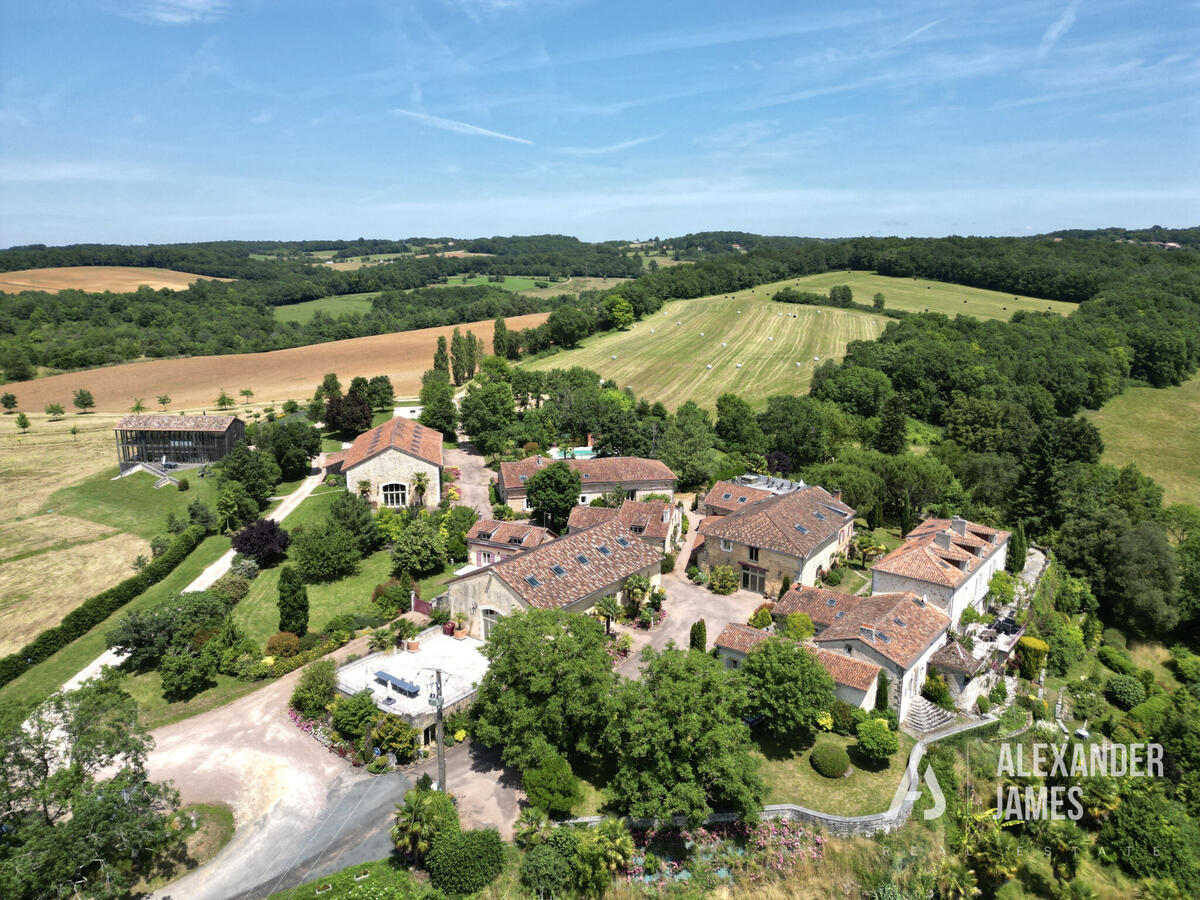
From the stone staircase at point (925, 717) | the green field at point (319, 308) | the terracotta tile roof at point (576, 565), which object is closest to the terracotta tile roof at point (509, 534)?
the terracotta tile roof at point (576, 565)

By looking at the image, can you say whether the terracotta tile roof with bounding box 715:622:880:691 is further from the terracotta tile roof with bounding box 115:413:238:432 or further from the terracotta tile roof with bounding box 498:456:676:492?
the terracotta tile roof with bounding box 115:413:238:432

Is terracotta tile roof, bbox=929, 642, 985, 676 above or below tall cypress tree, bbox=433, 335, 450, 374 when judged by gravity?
below

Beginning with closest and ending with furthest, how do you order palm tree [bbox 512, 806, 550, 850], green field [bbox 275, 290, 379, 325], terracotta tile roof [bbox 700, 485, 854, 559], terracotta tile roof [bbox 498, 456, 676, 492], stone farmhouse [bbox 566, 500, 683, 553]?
palm tree [bbox 512, 806, 550, 850], terracotta tile roof [bbox 700, 485, 854, 559], stone farmhouse [bbox 566, 500, 683, 553], terracotta tile roof [bbox 498, 456, 676, 492], green field [bbox 275, 290, 379, 325]

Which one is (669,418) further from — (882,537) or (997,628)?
(997,628)

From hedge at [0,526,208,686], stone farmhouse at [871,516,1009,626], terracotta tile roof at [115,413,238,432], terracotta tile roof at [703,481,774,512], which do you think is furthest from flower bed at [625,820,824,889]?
terracotta tile roof at [115,413,238,432]

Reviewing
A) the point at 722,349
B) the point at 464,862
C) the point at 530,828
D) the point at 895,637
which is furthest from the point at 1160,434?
the point at 464,862

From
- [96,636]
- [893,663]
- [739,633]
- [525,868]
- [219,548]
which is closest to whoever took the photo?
[525,868]

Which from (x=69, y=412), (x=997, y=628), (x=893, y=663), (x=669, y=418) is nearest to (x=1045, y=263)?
(x=669, y=418)
